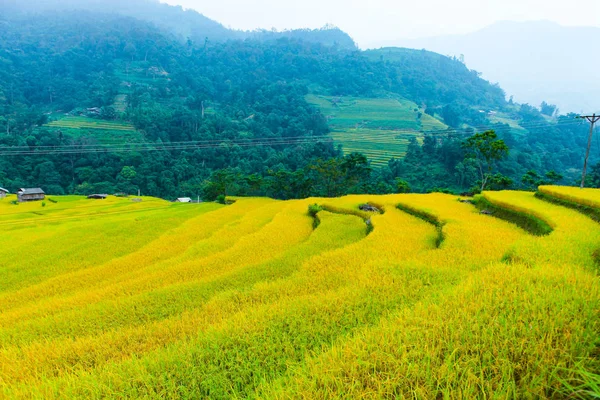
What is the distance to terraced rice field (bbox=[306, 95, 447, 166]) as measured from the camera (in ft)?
203

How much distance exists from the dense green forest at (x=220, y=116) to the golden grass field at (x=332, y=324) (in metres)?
26.5

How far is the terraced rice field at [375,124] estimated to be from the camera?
61844mm

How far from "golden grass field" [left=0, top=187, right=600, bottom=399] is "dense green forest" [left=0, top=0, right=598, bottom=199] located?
26.5 metres

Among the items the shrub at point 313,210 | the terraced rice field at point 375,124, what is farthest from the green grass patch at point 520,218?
the terraced rice field at point 375,124

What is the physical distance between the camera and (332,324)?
308 centimetres

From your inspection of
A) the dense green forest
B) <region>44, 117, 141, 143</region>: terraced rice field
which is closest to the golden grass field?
the dense green forest

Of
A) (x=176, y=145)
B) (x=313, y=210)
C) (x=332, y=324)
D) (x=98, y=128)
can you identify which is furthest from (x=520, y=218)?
(x=98, y=128)

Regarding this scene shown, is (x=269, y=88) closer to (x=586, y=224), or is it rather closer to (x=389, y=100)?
(x=389, y=100)

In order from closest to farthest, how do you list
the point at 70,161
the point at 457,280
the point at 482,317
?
the point at 482,317
the point at 457,280
the point at 70,161

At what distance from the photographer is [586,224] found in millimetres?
7047

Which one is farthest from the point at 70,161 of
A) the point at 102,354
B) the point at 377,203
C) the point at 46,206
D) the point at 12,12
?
the point at 12,12

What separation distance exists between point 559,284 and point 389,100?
106118mm

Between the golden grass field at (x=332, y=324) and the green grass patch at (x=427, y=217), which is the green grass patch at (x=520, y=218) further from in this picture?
the green grass patch at (x=427, y=217)

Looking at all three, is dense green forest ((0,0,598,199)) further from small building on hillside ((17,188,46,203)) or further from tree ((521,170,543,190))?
small building on hillside ((17,188,46,203))
